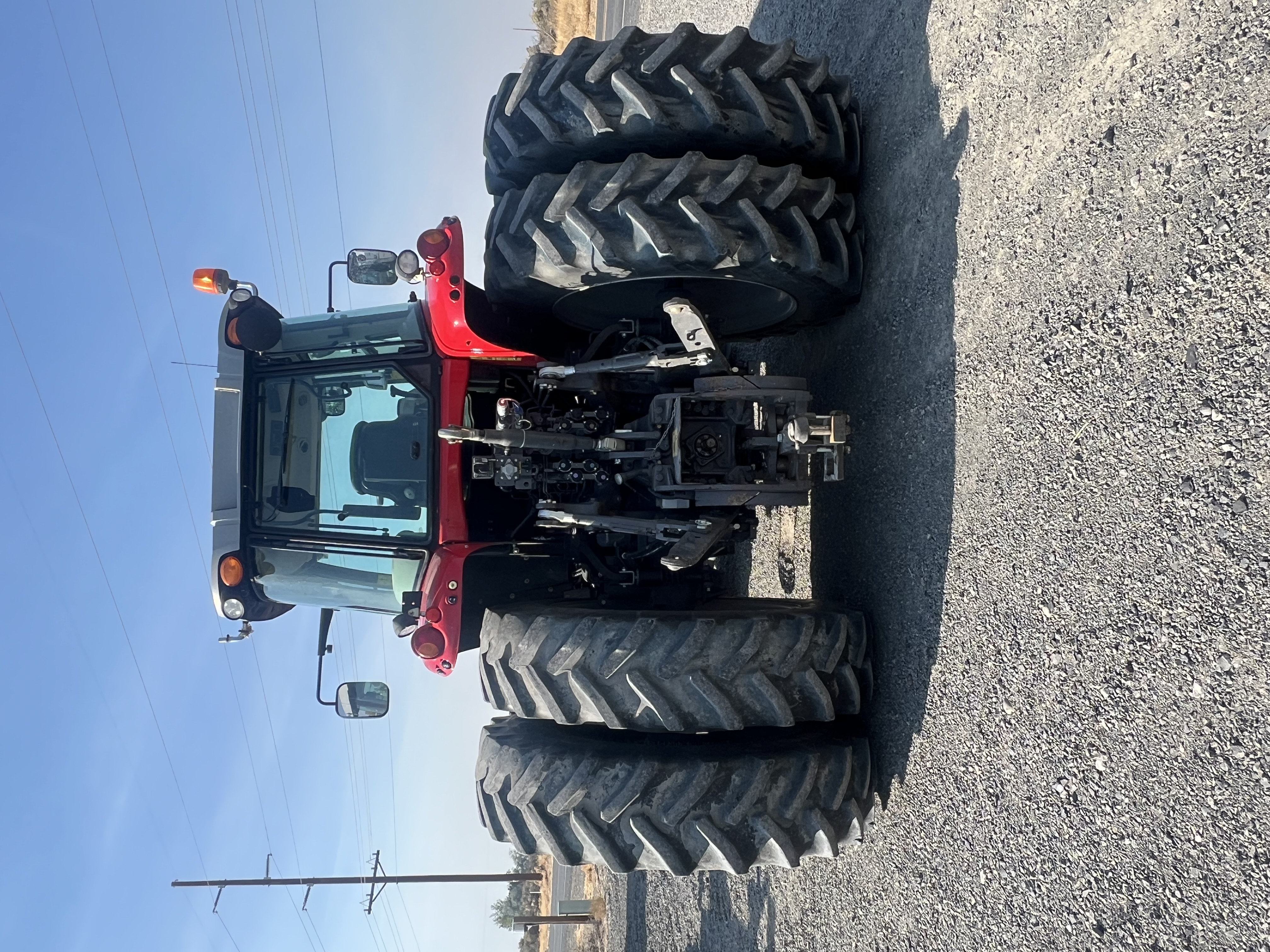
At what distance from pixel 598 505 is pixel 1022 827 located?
2.35m

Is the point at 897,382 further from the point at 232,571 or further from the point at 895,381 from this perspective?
the point at 232,571

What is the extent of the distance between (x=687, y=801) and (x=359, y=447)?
240 centimetres

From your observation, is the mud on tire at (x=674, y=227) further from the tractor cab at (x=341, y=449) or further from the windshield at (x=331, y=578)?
the windshield at (x=331, y=578)

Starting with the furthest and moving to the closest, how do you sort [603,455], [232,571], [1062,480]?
[603,455]
[232,571]
[1062,480]

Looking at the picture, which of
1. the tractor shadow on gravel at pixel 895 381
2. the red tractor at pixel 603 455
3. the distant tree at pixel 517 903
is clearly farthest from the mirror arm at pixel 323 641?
the distant tree at pixel 517 903

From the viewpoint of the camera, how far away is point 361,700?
4523 mm

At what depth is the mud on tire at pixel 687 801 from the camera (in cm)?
338

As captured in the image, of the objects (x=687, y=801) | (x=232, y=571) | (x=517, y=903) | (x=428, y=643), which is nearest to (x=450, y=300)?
(x=428, y=643)

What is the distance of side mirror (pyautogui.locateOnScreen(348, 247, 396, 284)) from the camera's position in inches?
168

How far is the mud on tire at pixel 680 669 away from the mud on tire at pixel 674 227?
1.55 m

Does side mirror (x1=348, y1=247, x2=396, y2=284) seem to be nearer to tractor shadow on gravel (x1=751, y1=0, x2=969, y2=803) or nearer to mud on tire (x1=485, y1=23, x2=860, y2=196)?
mud on tire (x1=485, y1=23, x2=860, y2=196)

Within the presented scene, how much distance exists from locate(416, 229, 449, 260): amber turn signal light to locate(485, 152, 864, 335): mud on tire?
0.28 m

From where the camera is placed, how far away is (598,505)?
14.0 ft

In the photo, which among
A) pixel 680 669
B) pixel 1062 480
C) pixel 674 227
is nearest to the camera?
pixel 1062 480
